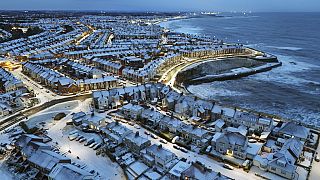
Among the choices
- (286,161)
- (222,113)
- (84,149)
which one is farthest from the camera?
(222,113)

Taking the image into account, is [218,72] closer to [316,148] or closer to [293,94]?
[293,94]

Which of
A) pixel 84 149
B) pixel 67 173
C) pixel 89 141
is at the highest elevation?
pixel 67 173

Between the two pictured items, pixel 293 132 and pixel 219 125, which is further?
pixel 219 125

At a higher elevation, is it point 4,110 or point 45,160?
point 45,160

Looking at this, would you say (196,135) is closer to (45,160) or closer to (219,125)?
(219,125)

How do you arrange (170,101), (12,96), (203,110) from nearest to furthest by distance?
1. (203,110)
2. (170,101)
3. (12,96)

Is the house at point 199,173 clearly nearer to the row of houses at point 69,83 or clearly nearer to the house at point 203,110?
the house at point 203,110

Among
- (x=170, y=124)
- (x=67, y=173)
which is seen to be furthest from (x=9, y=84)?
(x=67, y=173)
